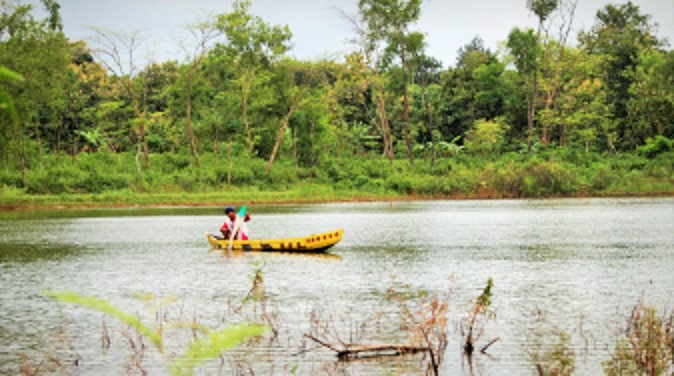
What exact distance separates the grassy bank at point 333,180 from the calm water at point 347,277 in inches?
390

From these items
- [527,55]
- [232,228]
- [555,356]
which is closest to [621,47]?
[527,55]

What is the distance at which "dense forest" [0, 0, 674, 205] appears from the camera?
5766 centimetres

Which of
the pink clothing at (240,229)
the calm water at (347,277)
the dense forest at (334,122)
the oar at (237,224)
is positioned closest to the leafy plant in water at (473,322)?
the calm water at (347,277)

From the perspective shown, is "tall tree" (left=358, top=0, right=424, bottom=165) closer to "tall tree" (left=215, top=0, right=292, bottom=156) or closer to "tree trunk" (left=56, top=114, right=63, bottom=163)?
"tall tree" (left=215, top=0, right=292, bottom=156)

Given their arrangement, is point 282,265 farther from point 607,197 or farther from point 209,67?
point 209,67

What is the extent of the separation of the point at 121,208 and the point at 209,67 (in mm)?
13730

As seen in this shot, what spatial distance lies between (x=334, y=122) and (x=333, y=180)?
24.4ft

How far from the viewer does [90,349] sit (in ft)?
46.2

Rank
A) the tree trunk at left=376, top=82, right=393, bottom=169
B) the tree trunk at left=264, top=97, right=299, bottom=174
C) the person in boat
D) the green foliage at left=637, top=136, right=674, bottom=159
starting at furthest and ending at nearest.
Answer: the tree trunk at left=376, top=82, right=393, bottom=169 → the tree trunk at left=264, top=97, right=299, bottom=174 → the green foliage at left=637, top=136, right=674, bottom=159 → the person in boat

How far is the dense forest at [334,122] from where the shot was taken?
5766 cm

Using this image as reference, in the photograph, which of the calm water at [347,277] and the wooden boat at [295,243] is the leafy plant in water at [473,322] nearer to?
the calm water at [347,277]

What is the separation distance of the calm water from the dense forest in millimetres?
11213

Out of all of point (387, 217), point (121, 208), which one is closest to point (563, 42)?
point (387, 217)

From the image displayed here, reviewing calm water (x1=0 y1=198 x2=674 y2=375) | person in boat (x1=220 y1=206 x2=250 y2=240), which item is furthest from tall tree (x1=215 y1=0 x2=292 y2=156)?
person in boat (x1=220 y1=206 x2=250 y2=240)
